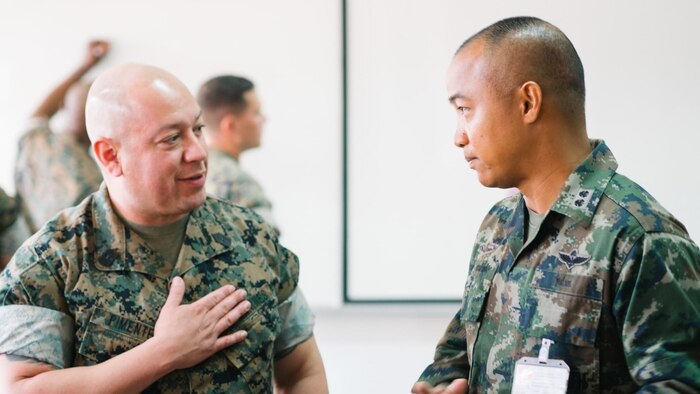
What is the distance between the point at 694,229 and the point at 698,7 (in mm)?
822

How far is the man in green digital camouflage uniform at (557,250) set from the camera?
1163mm

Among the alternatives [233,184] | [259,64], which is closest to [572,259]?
[233,184]

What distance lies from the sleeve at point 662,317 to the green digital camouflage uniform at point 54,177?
8.31 ft

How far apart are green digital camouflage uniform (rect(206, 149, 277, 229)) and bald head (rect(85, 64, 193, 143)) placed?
1.35 metres

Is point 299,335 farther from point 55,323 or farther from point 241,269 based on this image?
point 55,323

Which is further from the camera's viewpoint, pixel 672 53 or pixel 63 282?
pixel 672 53

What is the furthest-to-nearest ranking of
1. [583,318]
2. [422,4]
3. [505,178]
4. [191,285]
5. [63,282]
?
[422,4] < [191,285] < [63,282] < [505,178] < [583,318]

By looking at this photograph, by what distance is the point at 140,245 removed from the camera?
1608 mm

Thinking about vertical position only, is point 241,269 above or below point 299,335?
above

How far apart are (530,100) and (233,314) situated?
732mm

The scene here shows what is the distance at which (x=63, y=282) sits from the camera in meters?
1.50

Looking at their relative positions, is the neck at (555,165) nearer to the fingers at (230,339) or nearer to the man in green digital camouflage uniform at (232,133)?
the fingers at (230,339)

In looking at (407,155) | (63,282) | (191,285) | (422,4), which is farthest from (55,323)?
(422,4)

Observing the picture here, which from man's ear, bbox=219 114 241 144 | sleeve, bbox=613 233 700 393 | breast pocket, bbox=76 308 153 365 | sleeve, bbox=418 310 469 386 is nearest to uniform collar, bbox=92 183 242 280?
breast pocket, bbox=76 308 153 365
